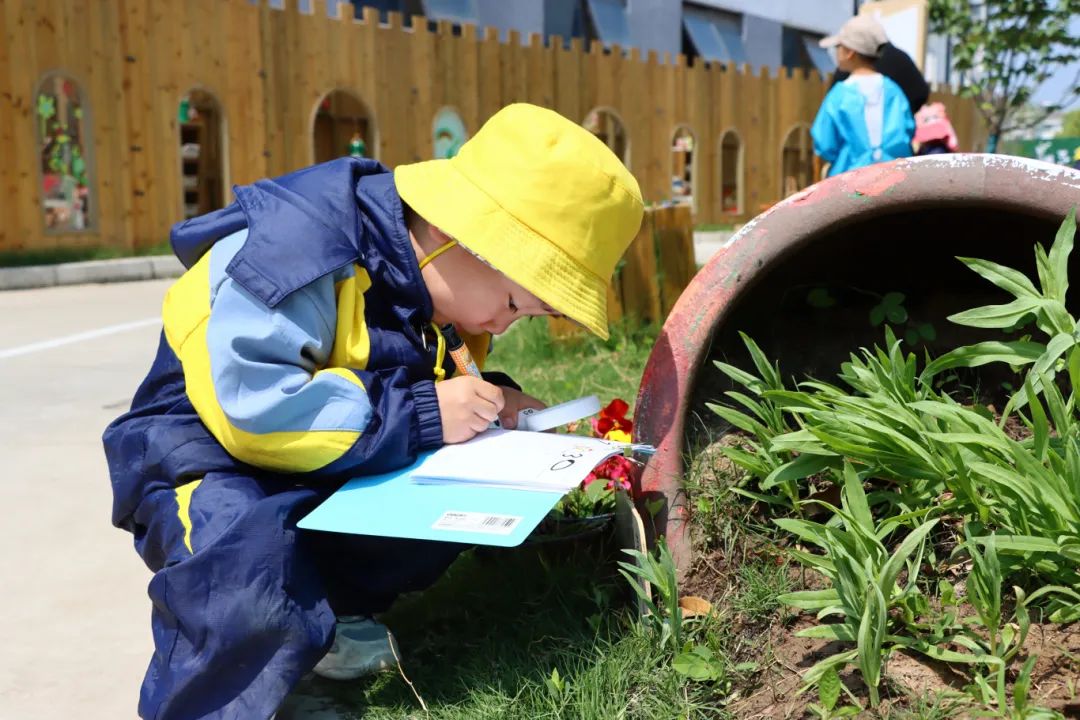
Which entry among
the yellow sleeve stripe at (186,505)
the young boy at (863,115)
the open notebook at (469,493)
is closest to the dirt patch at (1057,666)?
the open notebook at (469,493)

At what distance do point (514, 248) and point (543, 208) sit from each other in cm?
8

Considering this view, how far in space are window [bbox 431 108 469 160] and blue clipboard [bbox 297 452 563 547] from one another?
10119 millimetres

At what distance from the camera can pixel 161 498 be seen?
1711 mm

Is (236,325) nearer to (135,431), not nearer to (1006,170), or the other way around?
(135,431)

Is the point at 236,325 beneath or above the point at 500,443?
above

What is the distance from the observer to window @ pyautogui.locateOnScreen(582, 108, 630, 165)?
1302cm

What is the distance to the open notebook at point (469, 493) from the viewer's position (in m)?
1.54

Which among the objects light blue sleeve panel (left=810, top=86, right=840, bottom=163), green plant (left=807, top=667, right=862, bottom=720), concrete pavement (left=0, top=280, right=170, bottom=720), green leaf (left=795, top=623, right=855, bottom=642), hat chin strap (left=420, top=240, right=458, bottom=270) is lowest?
concrete pavement (left=0, top=280, right=170, bottom=720)

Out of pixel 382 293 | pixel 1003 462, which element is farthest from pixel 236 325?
pixel 1003 462

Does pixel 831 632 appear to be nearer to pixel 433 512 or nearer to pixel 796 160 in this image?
pixel 433 512

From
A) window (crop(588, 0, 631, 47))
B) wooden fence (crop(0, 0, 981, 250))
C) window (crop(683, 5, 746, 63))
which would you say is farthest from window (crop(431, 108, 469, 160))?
window (crop(683, 5, 746, 63))

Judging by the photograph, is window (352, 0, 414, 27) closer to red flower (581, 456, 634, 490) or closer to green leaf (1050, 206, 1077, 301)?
red flower (581, 456, 634, 490)

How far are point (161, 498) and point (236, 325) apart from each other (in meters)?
0.33

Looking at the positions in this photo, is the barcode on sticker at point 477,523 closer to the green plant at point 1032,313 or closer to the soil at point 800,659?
the soil at point 800,659
